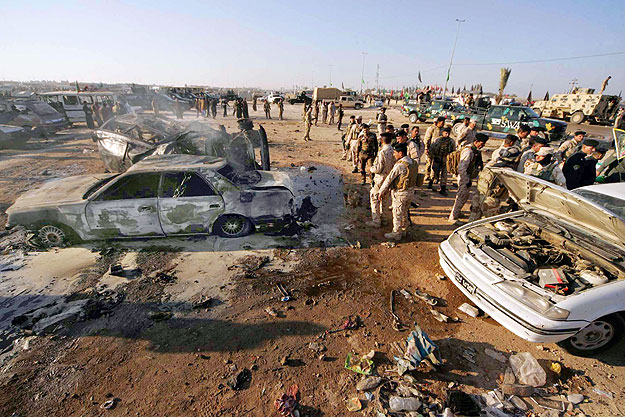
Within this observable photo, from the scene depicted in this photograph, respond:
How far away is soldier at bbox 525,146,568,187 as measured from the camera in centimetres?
494

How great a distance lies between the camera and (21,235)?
5.09 m

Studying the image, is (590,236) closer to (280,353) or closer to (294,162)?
(280,353)

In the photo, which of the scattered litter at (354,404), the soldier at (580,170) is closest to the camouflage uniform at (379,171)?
the soldier at (580,170)

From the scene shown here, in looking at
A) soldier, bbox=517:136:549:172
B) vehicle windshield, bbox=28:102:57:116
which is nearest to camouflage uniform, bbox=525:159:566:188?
soldier, bbox=517:136:549:172

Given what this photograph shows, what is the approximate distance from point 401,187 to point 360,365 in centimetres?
316

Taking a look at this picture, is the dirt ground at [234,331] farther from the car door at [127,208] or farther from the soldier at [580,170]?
the soldier at [580,170]

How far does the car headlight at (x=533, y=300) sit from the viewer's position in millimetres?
2533

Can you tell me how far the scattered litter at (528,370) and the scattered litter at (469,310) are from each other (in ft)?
2.24

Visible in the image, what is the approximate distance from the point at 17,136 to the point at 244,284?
14098 mm

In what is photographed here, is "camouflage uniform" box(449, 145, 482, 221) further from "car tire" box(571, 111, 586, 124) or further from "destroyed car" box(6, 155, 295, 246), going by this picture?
"car tire" box(571, 111, 586, 124)

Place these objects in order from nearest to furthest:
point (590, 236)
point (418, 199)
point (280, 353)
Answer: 1. point (280, 353)
2. point (590, 236)
3. point (418, 199)

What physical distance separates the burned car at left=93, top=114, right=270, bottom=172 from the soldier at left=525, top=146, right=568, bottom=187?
5.93m

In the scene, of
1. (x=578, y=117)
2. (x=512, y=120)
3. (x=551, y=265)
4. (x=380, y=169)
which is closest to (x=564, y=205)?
(x=551, y=265)

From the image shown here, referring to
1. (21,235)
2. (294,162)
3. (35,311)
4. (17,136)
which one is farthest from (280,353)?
(17,136)
